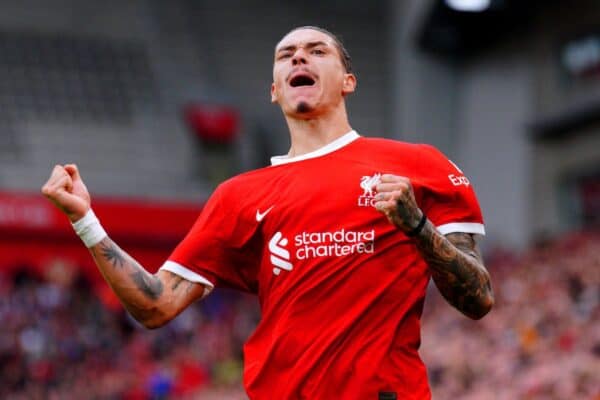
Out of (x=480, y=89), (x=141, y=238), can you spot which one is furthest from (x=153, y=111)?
(x=480, y=89)

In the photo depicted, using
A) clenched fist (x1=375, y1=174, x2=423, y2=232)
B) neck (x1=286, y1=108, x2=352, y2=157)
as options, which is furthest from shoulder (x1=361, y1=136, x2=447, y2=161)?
clenched fist (x1=375, y1=174, x2=423, y2=232)

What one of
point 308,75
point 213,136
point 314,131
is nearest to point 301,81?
point 308,75

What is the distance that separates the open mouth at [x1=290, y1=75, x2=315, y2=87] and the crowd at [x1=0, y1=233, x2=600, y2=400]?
5.73m

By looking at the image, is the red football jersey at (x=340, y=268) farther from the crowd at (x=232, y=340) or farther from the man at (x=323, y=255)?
the crowd at (x=232, y=340)

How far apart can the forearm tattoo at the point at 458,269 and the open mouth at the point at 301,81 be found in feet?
2.61

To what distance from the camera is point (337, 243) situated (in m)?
3.72

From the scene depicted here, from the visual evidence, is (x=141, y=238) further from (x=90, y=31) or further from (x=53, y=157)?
(x=90, y=31)

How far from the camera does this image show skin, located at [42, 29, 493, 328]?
11.3 ft

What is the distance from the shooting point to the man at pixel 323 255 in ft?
11.9

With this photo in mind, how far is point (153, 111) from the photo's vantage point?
24.2 m

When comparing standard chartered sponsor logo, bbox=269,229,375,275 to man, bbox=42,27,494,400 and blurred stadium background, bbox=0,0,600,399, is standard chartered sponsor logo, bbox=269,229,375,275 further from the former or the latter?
blurred stadium background, bbox=0,0,600,399

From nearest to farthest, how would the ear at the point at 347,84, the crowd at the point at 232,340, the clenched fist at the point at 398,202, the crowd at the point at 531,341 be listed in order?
the clenched fist at the point at 398,202
the ear at the point at 347,84
the crowd at the point at 531,341
the crowd at the point at 232,340

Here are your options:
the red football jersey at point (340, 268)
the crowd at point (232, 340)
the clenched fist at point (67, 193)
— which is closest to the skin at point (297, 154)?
the clenched fist at point (67, 193)

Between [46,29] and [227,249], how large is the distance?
21.4 m
